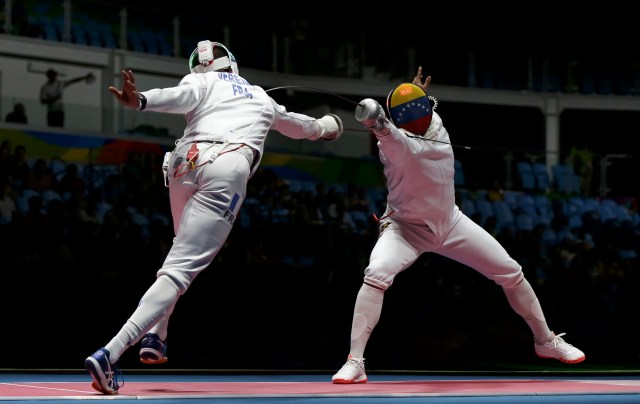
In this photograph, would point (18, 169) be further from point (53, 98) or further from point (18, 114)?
point (53, 98)

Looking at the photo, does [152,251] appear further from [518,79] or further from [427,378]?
[518,79]

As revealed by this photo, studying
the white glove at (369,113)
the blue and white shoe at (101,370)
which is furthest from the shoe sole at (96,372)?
the white glove at (369,113)

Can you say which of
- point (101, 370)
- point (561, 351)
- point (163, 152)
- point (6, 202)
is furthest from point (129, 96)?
point (163, 152)

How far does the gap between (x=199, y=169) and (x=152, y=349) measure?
680 millimetres

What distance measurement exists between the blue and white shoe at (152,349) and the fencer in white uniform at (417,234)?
760 millimetres

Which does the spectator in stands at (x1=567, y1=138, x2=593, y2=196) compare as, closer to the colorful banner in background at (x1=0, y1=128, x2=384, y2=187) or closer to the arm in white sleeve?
the colorful banner in background at (x1=0, y1=128, x2=384, y2=187)

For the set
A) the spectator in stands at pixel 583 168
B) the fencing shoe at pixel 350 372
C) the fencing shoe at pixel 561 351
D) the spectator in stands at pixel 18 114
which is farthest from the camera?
the spectator in stands at pixel 583 168

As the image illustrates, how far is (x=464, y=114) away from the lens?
15359 mm

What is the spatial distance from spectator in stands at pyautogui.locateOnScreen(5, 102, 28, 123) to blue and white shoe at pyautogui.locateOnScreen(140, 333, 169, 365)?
649cm

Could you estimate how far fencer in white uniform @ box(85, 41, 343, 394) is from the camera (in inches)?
134

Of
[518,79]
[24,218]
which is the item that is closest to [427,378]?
[24,218]

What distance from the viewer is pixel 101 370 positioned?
3248 millimetres

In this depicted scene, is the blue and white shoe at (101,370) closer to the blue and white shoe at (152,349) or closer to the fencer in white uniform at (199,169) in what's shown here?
the fencer in white uniform at (199,169)

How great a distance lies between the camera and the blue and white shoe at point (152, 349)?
366 centimetres
